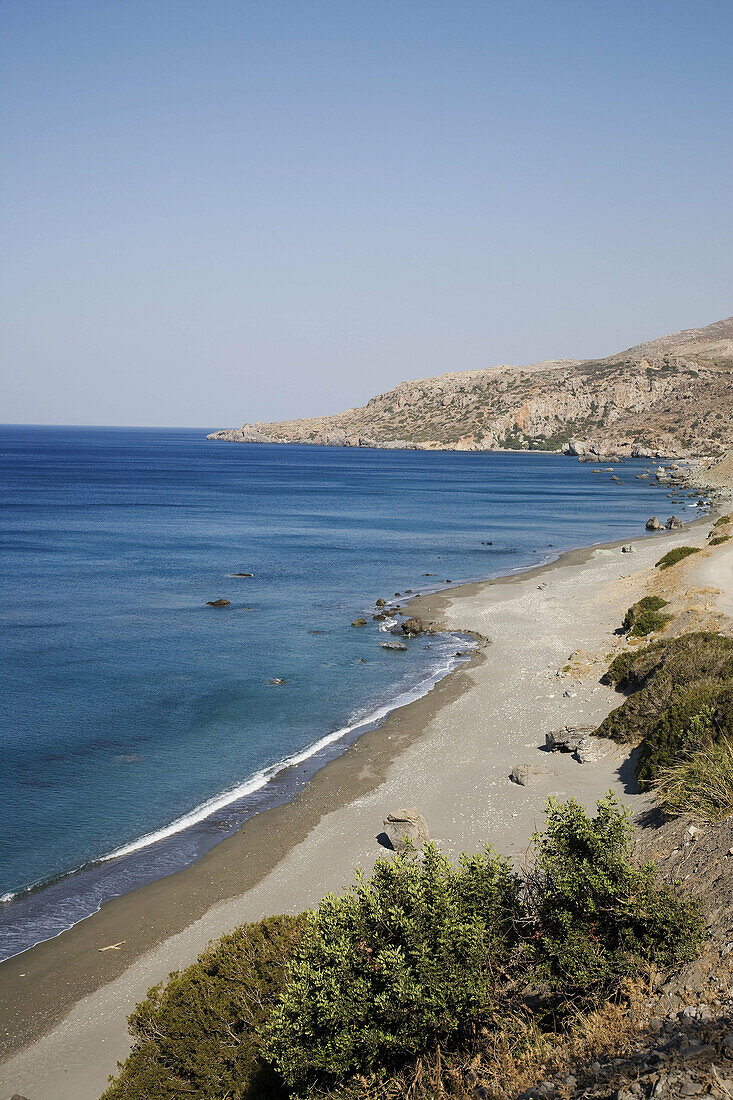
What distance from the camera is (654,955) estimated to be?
7344mm

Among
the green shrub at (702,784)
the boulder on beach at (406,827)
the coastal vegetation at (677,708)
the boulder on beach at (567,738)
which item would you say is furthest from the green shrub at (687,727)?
the boulder on beach at (406,827)

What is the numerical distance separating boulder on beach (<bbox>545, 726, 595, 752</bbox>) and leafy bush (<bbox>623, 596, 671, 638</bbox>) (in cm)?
985

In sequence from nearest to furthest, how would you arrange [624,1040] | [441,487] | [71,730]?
[624,1040], [71,730], [441,487]

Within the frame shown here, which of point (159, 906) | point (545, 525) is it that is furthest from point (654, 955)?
point (545, 525)

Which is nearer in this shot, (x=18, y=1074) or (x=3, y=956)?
(x=18, y=1074)

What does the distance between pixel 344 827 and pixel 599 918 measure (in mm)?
11217

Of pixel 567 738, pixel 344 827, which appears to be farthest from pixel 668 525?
pixel 344 827

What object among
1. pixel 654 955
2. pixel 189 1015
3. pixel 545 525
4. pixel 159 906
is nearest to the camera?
pixel 654 955

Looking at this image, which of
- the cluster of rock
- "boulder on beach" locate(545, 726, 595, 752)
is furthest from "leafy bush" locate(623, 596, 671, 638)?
the cluster of rock

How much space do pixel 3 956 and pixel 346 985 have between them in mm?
10571

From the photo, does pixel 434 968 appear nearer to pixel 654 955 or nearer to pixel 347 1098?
pixel 347 1098

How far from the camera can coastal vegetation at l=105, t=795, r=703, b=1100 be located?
6.95 m

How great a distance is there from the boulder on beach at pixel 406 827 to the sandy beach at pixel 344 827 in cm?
37

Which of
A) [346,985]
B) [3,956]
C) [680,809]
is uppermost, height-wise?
[346,985]
